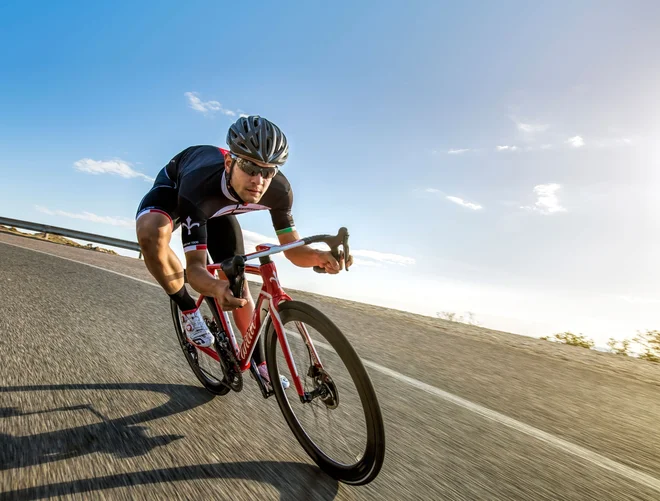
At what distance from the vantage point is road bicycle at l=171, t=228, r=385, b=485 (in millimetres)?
2016

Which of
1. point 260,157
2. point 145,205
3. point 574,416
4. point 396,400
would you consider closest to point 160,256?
point 145,205

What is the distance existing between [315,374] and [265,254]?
2.44 ft

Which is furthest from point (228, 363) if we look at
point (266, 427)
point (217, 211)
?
point (217, 211)

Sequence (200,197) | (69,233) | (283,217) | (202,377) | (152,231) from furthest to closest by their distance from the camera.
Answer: (69,233), (283,217), (202,377), (152,231), (200,197)

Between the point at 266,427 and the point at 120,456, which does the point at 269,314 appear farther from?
the point at 120,456

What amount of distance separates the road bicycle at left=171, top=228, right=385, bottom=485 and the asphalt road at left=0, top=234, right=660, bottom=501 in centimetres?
12

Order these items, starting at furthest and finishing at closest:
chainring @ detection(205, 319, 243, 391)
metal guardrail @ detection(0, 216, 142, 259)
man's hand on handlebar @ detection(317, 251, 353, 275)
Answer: metal guardrail @ detection(0, 216, 142, 259)
chainring @ detection(205, 319, 243, 391)
man's hand on handlebar @ detection(317, 251, 353, 275)

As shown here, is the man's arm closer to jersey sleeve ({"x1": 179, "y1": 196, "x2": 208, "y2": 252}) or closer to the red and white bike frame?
jersey sleeve ({"x1": 179, "y1": 196, "x2": 208, "y2": 252})

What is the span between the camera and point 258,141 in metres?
2.73

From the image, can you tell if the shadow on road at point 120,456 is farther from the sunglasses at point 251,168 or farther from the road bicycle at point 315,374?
the sunglasses at point 251,168

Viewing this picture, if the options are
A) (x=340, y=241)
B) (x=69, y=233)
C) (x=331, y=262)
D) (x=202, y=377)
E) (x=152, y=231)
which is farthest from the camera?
(x=69, y=233)

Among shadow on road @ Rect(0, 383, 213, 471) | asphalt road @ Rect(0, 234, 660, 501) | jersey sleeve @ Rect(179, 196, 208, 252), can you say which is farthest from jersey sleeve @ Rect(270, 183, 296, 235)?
shadow on road @ Rect(0, 383, 213, 471)

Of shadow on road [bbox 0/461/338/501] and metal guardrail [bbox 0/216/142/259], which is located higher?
metal guardrail [bbox 0/216/142/259]

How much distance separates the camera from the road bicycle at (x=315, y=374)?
2.02 m
